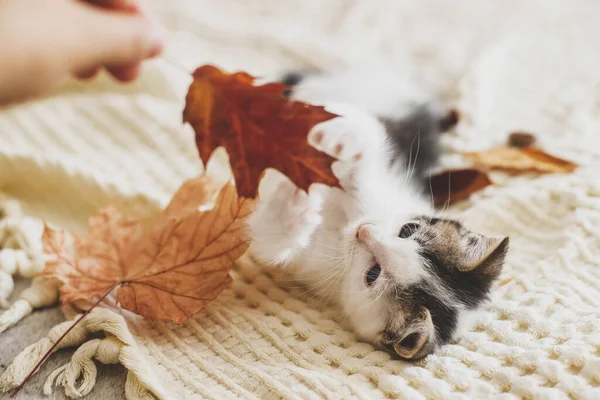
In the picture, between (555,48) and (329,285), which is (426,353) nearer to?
(329,285)

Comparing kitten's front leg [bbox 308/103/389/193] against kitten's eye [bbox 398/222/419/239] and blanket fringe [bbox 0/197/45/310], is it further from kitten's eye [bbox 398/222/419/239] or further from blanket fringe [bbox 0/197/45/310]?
blanket fringe [bbox 0/197/45/310]

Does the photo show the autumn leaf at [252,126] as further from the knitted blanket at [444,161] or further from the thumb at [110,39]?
the knitted blanket at [444,161]

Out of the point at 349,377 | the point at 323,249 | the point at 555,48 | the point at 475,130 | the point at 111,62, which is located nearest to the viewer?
the point at 111,62

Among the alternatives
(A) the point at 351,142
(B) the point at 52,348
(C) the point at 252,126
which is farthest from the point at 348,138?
(B) the point at 52,348

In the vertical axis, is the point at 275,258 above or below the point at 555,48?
below

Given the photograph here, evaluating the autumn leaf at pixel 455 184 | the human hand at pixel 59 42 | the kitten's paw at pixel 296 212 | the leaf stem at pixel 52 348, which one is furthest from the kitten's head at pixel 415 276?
the human hand at pixel 59 42

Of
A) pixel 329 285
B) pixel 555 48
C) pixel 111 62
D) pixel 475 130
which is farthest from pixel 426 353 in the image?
pixel 555 48

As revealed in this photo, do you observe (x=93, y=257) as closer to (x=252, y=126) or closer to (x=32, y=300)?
(x=32, y=300)
